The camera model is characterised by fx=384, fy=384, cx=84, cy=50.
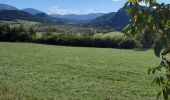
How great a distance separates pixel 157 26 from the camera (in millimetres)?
2959

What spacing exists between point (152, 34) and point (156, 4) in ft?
0.80

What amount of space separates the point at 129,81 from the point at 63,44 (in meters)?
56.6

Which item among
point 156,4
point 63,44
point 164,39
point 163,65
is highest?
point 156,4

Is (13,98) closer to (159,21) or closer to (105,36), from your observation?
(159,21)

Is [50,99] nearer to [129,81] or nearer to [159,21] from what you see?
[129,81]

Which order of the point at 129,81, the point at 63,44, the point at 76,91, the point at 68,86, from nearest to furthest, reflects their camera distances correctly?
the point at 76,91
the point at 68,86
the point at 129,81
the point at 63,44

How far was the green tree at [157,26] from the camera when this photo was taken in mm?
2801

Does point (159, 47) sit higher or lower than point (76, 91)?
higher

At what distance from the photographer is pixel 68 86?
1770 centimetres

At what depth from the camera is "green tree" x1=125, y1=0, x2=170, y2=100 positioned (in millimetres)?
2801

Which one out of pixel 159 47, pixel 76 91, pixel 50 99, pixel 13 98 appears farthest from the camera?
pixel 76 91

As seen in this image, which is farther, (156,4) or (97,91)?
(97,91)

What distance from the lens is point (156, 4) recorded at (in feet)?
9.85

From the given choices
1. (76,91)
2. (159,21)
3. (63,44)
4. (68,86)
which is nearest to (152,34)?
(159,21)
